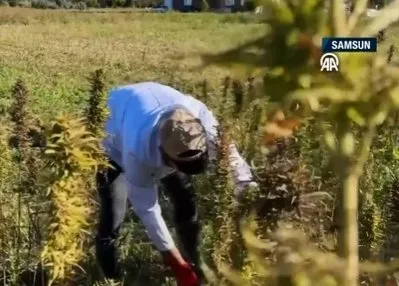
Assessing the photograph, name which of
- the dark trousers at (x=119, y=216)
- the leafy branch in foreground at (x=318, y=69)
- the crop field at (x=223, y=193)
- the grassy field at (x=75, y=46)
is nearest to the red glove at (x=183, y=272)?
the crop field at (x=223, y=193)

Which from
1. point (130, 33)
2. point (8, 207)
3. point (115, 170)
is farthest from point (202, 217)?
point (130, 33)

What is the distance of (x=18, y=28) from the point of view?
17.5 m

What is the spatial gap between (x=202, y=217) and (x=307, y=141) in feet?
5.05

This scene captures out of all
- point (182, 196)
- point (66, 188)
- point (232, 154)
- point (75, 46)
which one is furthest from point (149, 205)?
point (75, 46)

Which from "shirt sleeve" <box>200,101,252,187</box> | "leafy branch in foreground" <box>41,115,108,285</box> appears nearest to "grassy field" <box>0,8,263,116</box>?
"shirt sleeve" <box>200,101,252,187</box>

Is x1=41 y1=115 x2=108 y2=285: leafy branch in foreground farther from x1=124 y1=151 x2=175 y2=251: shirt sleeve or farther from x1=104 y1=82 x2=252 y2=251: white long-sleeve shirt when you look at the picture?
x1=124 y1=151 x2=175 y2=251: shirt sleeve

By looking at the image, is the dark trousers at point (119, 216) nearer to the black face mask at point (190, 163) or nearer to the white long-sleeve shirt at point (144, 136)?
the white long-sleeve shirt at point (144, 136)

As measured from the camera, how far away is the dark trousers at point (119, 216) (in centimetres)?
407

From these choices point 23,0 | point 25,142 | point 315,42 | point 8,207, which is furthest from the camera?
point 23,0

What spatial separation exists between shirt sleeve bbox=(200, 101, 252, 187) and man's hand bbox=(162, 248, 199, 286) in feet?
1.71

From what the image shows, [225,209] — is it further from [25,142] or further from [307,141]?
[25,142]

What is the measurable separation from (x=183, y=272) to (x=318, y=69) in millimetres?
2971

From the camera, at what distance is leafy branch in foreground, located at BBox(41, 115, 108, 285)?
1648mm

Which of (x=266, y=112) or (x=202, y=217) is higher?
(x=266, y=112)
